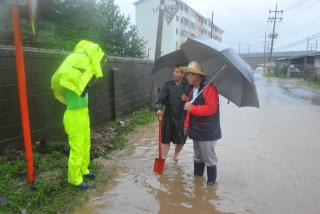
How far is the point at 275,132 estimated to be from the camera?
31.7 feet

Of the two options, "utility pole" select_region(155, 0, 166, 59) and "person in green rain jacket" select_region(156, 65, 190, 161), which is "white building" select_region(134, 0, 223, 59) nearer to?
"utility pole" select_region(155, 0, 166, 59)

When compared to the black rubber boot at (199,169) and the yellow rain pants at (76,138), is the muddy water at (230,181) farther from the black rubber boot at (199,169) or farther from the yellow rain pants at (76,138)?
the yellow rain pants at (76,138)

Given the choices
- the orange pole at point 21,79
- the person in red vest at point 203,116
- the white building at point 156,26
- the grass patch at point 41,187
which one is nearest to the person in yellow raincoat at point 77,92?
the grass patch at point 41,187

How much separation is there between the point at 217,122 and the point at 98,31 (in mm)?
13282

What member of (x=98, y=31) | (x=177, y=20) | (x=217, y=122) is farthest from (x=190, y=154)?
(x=177, y=20)

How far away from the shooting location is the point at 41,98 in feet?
21.3

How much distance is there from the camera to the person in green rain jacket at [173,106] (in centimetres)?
584

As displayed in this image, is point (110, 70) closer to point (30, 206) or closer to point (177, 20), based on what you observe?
point (30, 206)

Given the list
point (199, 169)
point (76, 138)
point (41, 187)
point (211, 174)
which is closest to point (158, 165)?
point (199, 169)

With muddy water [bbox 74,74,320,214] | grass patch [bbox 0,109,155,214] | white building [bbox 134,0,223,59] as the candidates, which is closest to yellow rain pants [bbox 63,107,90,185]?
grass patch [bbox 0,109,155,214]

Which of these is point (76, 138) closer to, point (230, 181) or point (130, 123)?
point (230, 181)

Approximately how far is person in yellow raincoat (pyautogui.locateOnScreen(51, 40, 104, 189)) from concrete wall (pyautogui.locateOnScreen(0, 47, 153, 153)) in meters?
1.18

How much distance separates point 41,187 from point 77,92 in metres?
1.16

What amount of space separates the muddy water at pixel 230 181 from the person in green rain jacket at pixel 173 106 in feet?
1.90
